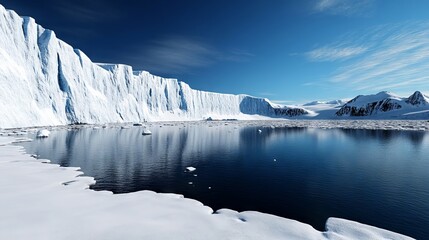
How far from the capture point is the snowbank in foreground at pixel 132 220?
25.0 feet

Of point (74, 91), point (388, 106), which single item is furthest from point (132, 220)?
point (388, 106)

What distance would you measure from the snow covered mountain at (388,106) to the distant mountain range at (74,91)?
41 cm

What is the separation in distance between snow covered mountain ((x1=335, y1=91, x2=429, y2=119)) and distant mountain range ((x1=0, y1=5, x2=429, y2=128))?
1.34 ft

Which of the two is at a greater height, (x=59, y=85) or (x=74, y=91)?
(x=59, y=85)

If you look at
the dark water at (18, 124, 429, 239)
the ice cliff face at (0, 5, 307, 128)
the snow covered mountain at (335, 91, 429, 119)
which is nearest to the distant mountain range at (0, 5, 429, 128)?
the ice cliff face at (0, 5, 307, 128)

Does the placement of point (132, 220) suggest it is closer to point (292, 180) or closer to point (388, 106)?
point (292, 180)

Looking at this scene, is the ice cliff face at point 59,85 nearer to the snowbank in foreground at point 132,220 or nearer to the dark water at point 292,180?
the dark water at point 292,180

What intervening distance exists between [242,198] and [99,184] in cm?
813

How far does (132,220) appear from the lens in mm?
8586

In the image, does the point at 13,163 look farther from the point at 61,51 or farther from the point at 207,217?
the point at 61,51

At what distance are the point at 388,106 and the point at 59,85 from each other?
152279 millimetres

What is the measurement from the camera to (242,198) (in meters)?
12.4

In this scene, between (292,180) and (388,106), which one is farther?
(388,106)

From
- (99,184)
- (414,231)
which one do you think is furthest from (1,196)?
(414,231)
